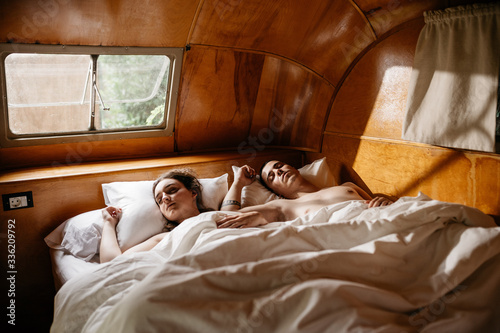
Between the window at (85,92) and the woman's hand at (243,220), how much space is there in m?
1.42

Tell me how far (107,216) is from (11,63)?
4.27 feet

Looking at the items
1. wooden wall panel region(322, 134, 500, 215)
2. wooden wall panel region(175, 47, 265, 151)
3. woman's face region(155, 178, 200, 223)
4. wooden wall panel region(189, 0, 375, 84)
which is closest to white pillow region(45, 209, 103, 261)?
woman's face region(155, 178, 200, 223)

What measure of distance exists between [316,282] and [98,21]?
2.25m

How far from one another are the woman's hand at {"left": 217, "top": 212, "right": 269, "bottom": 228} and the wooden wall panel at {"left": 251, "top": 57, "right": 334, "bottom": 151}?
1408 millimetres

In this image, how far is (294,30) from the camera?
3.13 m

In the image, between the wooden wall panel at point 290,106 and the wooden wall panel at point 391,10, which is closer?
the wooden wall panel at point 391,10

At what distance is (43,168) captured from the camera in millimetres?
2947

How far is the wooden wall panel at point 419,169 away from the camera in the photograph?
2.32 meters

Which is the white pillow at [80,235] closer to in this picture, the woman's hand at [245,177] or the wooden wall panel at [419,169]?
the woman's hand at [245,177]

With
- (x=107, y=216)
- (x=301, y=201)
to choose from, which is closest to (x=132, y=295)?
(x=107, y=216)

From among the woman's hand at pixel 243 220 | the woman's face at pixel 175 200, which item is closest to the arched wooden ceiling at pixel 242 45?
the woman's face at pixel 175 200

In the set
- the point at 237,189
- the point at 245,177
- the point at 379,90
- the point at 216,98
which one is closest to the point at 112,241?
the point at 237,189

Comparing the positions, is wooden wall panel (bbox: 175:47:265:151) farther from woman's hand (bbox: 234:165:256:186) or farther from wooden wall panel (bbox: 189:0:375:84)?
woman's hand (bbox: 234:165:256:186)

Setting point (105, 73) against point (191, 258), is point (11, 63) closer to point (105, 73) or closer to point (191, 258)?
point (105, 73)
